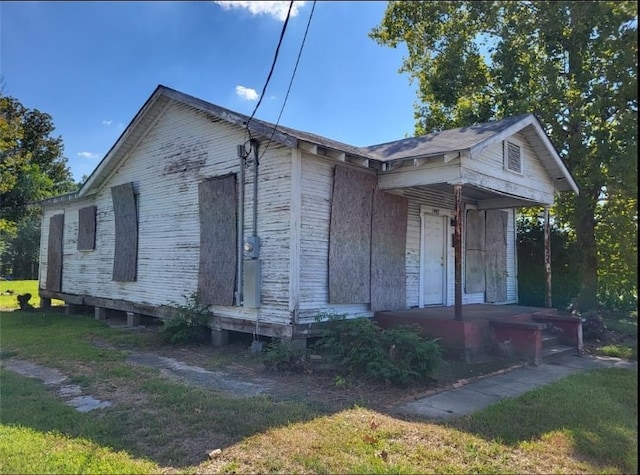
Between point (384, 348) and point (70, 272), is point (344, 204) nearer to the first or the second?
point (384, 348)

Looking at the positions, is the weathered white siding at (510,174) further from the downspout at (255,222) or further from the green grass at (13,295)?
the green grass at (13,295)

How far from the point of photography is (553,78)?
48.9 feet

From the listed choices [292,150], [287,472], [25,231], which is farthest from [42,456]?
[25,231]

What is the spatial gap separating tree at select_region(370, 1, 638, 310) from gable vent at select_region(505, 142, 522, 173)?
3093 mm

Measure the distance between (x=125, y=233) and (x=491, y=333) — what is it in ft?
29.1

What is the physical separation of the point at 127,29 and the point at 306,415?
4.94 metres

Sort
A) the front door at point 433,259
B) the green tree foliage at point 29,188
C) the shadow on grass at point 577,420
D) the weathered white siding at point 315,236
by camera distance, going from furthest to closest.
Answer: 1. the green tree foliage at point 29,188
2. the front door at point 433,259
3. the weathered white siding at point 315,236
4. the shadow on grass at point 577,420

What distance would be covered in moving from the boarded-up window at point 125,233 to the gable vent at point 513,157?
858 cm

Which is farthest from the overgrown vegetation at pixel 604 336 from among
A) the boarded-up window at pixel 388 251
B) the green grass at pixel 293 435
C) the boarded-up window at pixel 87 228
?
the boarded-up window at pixel 87 228

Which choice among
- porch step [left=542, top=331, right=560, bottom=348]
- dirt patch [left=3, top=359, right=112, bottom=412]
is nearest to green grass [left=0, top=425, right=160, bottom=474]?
dirt patch [left=3, top=359, right=112, bottom=412]

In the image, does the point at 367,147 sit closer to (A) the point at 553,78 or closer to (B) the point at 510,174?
(B) the point at 510,174

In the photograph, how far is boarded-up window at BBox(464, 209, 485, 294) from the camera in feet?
38.7

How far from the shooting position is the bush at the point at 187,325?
9086mm

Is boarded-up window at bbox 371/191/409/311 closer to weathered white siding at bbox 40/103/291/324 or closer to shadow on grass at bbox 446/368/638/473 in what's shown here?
weathered white siding at bbox 40/103/291/324
